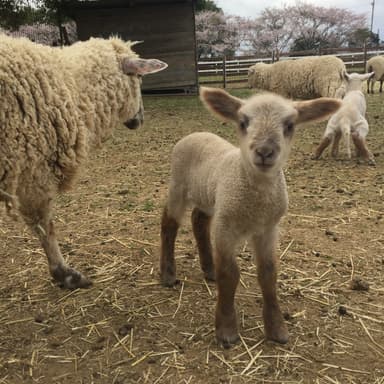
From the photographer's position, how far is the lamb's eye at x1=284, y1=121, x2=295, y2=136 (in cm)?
250

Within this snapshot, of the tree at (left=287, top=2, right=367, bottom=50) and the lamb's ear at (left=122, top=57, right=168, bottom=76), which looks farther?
the tree at (left=287, top=2, right=367, bottom=50)

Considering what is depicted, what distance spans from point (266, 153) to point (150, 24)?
596 inches

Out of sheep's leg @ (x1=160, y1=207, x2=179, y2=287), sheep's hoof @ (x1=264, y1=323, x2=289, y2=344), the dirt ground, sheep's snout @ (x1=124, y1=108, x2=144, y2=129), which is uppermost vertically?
sheep's snout @ (x1=124, y1=108, x2=144, y2=129)

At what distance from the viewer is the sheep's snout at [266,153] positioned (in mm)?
2320

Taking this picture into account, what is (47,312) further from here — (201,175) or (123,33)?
(123,33)

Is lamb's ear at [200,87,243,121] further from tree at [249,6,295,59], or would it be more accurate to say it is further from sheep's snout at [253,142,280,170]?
tree at [249,6,295,59]

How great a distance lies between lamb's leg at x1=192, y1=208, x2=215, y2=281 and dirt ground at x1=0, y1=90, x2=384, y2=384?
12 centimetres

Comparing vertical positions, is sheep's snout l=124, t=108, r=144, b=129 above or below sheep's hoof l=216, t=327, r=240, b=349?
above

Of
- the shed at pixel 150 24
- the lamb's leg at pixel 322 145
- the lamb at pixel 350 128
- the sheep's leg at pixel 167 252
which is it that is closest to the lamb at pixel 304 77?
the shed at pixel 150 24

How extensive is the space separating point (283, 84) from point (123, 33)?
253 inches

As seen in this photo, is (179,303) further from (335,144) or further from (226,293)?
(335,144)

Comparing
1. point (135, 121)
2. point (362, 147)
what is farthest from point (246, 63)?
point (135, 121)

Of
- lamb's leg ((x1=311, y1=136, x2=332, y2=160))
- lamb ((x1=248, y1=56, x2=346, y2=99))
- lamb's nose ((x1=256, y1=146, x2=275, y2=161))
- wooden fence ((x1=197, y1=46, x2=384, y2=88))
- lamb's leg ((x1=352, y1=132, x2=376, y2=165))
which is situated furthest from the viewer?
wooden fence ((x1=197, y1=46, x2=384, y2=88))

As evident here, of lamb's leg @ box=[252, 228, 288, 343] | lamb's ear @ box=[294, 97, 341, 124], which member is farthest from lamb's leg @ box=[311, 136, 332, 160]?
lamb's leg @ box=[252, 228, 288, 343]
